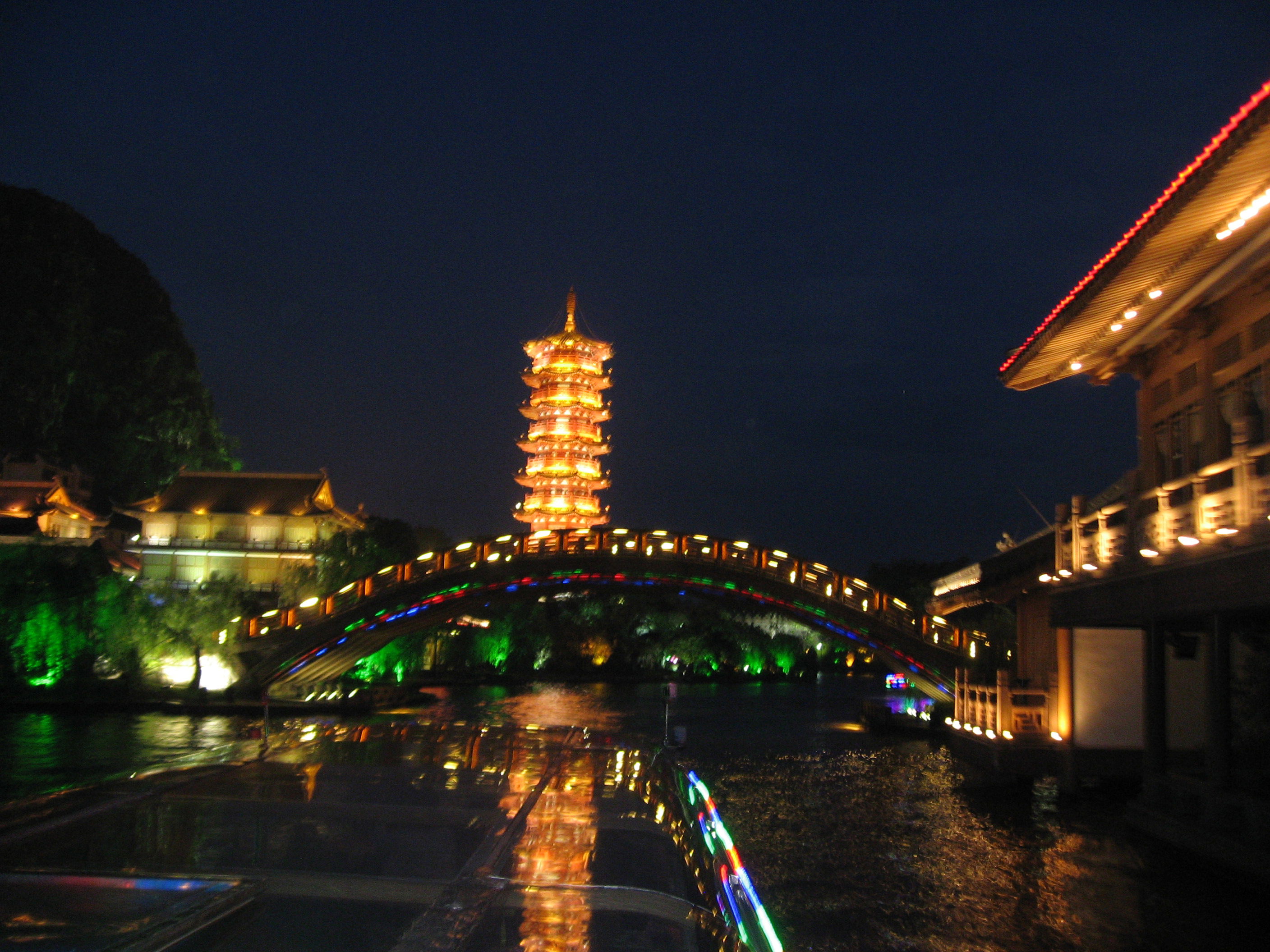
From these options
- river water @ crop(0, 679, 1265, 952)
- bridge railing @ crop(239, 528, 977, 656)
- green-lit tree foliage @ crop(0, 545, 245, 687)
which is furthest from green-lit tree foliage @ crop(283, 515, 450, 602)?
river water @ crop(0, 679, 1265, 952)

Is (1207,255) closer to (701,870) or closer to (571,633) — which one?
(701,870)

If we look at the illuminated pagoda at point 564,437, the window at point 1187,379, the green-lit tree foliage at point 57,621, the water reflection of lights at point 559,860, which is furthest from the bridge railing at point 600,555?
the illuminated pagoda at point 564,437

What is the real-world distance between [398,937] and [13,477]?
4534cm

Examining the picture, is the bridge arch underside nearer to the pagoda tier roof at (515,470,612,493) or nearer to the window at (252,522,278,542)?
the window at (252,522,278,542)

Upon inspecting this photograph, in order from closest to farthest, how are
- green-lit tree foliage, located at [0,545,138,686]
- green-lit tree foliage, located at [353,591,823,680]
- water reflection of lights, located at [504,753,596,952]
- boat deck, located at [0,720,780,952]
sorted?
boat deck, located at [0,720,780,952] < water reflection of lights, located at [504,753,596,952] < green-lit tree foliage, located at [0,545,138,686] < green-lit tree foliage, located at [353,591,823,680]

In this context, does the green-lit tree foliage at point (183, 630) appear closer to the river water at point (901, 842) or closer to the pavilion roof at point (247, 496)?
the river water at point (901, 842)

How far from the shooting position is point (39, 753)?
16.2 metres

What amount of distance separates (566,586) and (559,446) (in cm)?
2670

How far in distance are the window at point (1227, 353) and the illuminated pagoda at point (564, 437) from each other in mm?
39431

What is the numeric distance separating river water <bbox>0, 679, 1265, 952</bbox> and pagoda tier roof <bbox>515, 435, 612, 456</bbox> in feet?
92.1

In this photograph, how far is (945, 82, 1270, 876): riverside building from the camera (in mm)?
7875

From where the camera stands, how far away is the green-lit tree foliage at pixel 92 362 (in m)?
43.6

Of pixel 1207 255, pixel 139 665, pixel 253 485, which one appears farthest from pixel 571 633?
pixel 1207 255

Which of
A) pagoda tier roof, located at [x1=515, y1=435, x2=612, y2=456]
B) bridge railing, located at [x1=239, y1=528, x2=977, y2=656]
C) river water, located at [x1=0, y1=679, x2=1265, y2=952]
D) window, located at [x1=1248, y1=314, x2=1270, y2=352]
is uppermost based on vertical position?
pagoda tier roof, located at [x1=515, y1=435, x2=612, y2=456]
